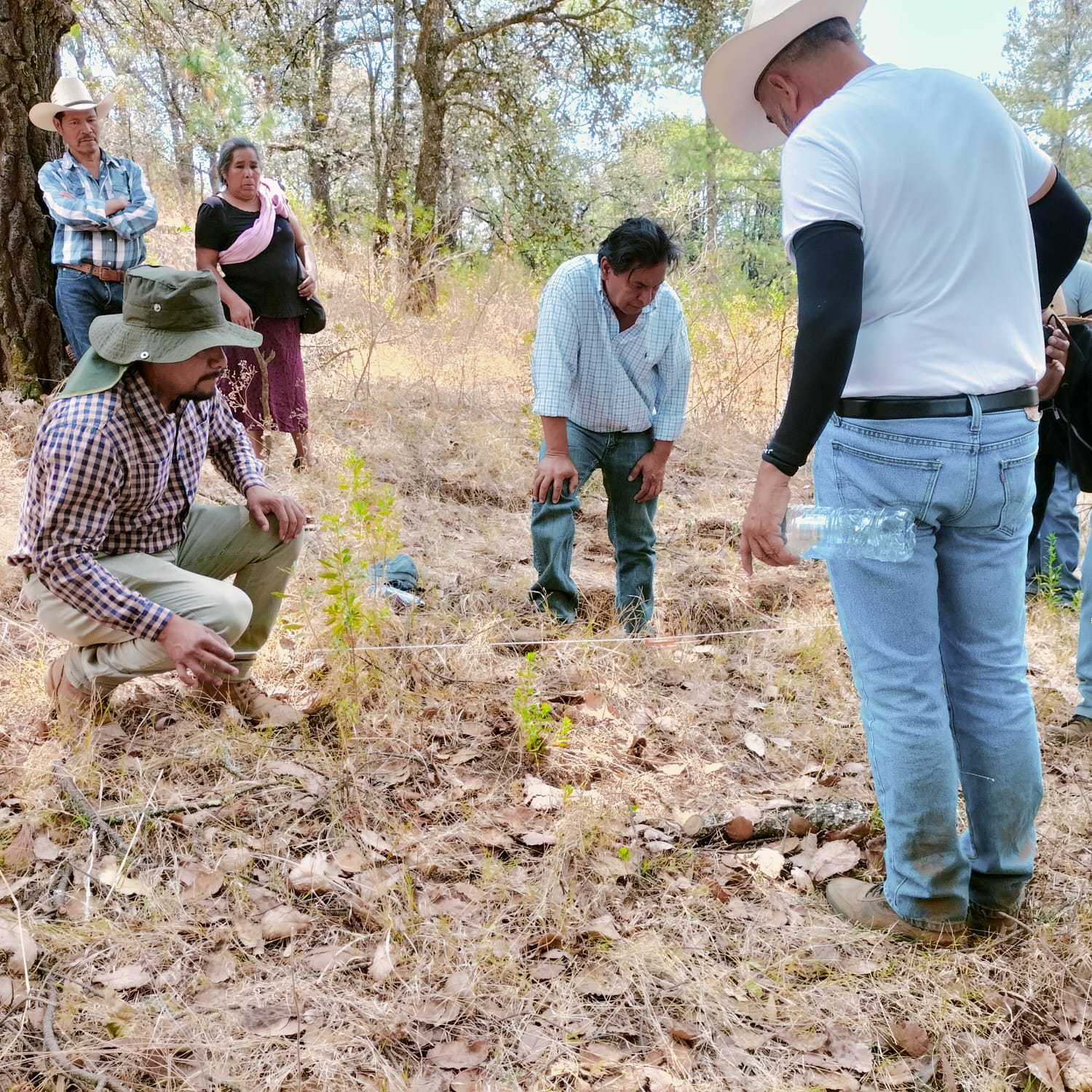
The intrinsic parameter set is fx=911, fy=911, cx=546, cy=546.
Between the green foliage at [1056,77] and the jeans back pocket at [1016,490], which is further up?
the green foliage at [1056,77]

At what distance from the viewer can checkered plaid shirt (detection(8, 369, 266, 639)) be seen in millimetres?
2590

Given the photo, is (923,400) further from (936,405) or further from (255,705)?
(255,705)

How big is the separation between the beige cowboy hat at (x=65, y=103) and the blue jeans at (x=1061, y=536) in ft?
18.3

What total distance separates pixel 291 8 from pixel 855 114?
10.9m

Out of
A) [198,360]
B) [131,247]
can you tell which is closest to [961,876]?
[198,360]

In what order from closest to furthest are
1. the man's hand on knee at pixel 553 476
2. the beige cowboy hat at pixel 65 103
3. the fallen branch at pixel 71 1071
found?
the fallen branch at pixel 71 1071, the man's hand on knee at pixel 553 476, the beige cowboy hat at pixel 65 103

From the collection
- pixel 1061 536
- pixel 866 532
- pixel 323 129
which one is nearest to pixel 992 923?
pixel 866 532

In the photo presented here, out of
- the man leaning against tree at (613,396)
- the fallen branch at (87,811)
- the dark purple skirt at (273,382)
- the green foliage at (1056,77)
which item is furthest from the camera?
the green foliage at (1056,77)

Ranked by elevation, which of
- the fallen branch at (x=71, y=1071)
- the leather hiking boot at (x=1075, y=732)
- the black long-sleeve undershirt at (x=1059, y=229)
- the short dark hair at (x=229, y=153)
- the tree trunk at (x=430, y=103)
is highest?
the tree trunk at (x=430, y=103)

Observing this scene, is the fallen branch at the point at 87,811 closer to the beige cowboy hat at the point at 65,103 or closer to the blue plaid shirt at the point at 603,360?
the blue plaid shirt at the point at 603,360

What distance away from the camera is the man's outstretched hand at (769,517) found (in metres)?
1.92

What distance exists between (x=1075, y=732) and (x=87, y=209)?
5.23 meters

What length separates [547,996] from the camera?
201cm

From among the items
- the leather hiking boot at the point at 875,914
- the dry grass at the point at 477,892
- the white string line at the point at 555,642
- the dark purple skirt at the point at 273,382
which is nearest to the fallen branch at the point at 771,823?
the dry grass at the point at 477,892
